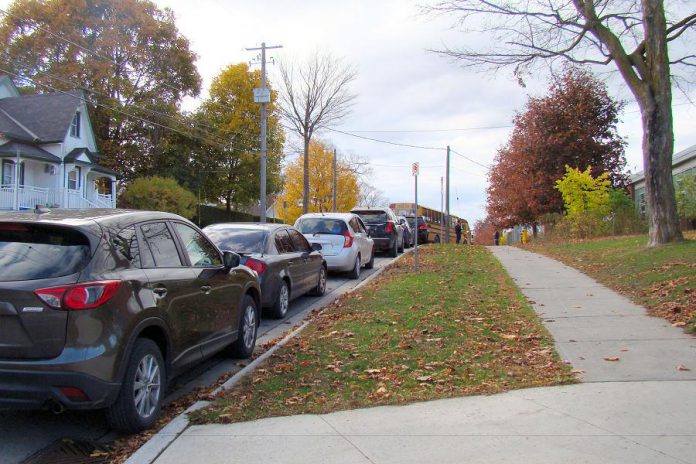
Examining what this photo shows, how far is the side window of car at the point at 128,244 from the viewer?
4.30 metres

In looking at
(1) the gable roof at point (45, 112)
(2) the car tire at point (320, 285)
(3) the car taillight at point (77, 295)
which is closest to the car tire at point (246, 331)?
(3) the car taillight at point (77, 295)

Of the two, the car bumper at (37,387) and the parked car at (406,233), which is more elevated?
the parked car at (406,233)

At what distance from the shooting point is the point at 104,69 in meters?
35.5

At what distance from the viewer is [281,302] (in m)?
9.04

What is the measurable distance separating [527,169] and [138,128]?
1002 inches

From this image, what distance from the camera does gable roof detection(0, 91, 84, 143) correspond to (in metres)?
30.7

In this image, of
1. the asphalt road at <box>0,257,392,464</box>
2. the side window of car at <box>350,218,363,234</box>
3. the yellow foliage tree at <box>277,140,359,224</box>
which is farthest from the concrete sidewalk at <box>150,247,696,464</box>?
the yellow foliage tree at <box>277,140,359,224</box>

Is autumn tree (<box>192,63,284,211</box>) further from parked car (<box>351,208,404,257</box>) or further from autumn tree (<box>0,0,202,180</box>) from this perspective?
parked car (<box>351,208,404,257</box>)

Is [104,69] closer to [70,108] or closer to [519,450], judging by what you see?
[70,108]

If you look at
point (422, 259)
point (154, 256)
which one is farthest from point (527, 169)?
point (154, 256)

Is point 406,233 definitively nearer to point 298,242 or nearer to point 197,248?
point 298,242

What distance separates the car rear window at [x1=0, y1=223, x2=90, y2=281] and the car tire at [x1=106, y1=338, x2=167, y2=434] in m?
0.78

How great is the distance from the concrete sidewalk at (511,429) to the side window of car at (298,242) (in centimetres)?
575

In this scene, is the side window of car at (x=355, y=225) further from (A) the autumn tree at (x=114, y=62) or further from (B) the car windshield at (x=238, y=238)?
(A) the autumn tree at (x=114, y=62)
